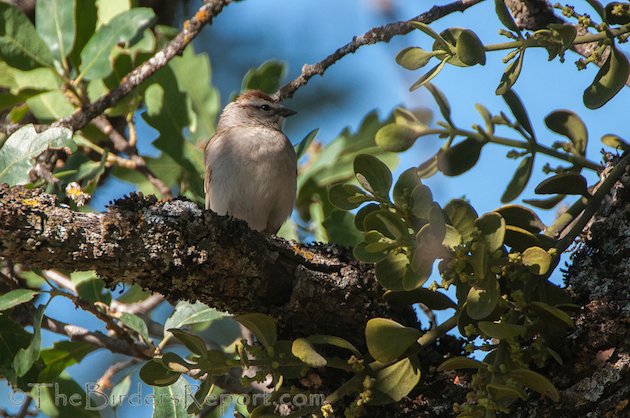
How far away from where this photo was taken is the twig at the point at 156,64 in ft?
13.0

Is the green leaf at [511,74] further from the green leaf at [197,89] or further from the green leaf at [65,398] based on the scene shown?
the green leaf at [197,89]

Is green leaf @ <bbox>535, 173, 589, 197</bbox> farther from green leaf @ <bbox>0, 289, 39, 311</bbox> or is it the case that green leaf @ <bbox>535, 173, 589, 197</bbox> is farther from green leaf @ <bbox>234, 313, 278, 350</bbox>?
green leaf @ <bbox>0, 289, 39, 311</bbox>

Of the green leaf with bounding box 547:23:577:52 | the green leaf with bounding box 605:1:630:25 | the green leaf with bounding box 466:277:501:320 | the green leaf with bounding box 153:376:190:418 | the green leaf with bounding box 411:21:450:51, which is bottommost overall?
the green leaf with bounding box 153:376:190:418

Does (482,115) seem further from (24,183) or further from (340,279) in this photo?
(24,183)

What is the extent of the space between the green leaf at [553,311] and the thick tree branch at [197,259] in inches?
24.4

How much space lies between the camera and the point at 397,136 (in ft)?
10.5

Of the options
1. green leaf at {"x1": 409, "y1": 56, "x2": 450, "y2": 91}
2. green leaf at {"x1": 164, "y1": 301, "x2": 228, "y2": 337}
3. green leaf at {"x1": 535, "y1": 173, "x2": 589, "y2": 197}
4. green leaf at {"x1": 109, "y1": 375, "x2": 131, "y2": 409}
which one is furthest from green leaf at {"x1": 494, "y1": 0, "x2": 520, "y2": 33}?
green leaf at {"x1": 109, "y1": 375, "x2": 131, "y2": 409}

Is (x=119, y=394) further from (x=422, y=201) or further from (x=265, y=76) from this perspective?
(x=265, y=76)

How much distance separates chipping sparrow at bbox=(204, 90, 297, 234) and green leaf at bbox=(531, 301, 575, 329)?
2704 millimetres

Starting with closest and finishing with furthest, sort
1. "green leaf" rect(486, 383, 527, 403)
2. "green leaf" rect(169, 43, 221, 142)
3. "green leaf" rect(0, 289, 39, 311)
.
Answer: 1. "green leaf" rect(486, 383, 527, 403)
2. "green leaf" rect(0, 289, 39, 311)
3. "green leaf" rect(169, 43, 221, 142)

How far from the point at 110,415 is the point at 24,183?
1252 millimetres

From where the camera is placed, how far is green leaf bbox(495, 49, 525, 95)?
2512 millimetres

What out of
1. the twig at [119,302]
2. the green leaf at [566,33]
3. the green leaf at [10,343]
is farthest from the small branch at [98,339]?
the green leaf at [566,33]

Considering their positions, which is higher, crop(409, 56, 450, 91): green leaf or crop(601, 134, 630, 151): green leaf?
crop(601, 134, 630, 151): green leaf
